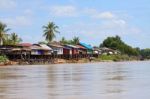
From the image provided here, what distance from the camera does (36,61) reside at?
75688 millimetres

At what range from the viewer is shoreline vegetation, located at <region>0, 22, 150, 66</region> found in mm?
74375

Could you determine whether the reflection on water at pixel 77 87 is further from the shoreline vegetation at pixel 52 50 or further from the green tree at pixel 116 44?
the green tree at pixel 116 44

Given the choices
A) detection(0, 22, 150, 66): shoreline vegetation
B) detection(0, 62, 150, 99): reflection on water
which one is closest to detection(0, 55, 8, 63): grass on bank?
detection(0, 22, 150, 66): shoreline vegetation

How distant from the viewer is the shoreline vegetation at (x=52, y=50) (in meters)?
Result: 74.4

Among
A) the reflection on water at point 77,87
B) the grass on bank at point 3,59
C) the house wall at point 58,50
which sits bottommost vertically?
the reflection on water at point 77,87

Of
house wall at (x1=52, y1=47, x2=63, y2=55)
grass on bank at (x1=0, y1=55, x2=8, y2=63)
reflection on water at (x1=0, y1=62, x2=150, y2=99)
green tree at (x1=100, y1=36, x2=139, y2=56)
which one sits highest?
green tree at (x1=100, y1=36, x2=139, y2=56)

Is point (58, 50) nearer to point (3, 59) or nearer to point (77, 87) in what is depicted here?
point (3, 59)

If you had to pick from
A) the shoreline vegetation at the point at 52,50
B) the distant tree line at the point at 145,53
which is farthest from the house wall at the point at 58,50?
the distant tree line at the point at 145,53

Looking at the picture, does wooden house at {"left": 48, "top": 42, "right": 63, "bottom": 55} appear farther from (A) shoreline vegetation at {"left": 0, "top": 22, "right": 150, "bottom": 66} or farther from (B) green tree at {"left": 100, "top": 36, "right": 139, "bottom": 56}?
(B) green tree at {"left": 100, "top": 36, "right": 139, "bottom": 56}

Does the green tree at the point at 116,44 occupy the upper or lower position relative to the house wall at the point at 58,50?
upper

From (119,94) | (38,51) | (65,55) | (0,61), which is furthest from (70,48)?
(119,94)

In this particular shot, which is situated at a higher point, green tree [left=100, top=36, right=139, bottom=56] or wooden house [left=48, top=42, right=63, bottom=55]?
green tree [left=100, top=36, right=139, bottom=56]

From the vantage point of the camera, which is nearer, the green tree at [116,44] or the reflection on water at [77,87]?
the reflection on water at [77,87]

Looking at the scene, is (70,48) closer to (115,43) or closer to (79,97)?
(115,43)
